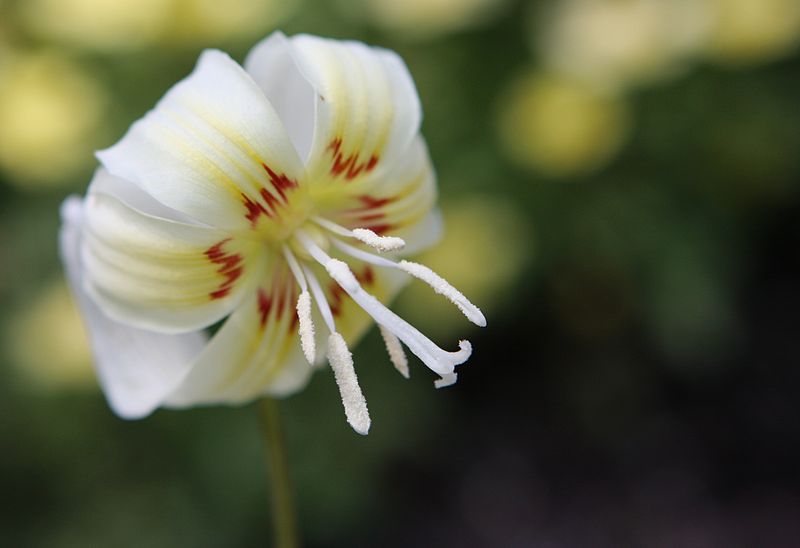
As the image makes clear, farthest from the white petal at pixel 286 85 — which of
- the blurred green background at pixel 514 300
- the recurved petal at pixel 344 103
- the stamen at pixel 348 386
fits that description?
the blurred green background at pixel 514 300

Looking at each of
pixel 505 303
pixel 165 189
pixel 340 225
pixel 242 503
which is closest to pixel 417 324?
pixel 505 303

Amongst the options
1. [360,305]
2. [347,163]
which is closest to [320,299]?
[360,305]

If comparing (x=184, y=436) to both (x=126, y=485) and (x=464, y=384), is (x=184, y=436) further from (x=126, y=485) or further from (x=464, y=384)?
(x=464, y=384)

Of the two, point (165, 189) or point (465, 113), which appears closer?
point (165, 189)

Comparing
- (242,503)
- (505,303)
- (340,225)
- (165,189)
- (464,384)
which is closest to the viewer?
(165,189)

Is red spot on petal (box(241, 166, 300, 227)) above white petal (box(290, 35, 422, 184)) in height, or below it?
below

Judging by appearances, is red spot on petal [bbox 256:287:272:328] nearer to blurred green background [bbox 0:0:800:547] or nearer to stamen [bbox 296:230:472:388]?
stamen [bbox 296:230:472:388]

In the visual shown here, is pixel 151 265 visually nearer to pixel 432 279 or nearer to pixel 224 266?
pixel 224 266

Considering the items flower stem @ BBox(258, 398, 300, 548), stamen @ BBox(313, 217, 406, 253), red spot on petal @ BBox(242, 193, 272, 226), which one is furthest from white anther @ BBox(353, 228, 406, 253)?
flower stem @ BBox(258, 398, 300, 548)
